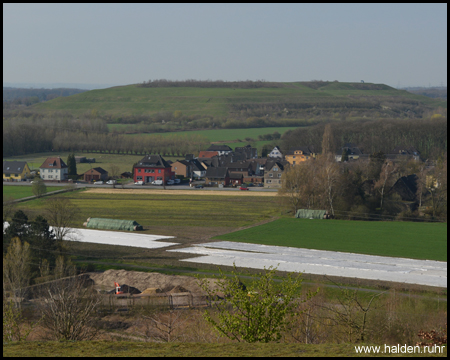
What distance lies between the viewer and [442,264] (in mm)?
→ 33000

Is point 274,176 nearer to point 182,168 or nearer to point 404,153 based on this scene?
point 182,168

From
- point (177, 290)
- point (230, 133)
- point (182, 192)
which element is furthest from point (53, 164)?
point (230, 133)

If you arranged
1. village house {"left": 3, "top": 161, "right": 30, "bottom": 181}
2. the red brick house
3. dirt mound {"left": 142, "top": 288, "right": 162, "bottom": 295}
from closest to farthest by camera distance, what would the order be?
dirt mound {"left": 142, "top": 288, "right": 162, "bottom": 295} < the red brick house < village house {"left": 3, "top": 161, "right": 30, "bottom": 181}

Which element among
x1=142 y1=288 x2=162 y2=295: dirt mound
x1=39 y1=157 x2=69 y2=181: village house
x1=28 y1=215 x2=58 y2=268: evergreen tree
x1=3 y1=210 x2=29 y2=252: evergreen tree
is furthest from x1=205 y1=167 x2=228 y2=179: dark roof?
x1=142 y1=288 x2=162 y2=295: dirt mound

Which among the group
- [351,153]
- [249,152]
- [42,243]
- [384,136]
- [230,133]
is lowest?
[42,243]

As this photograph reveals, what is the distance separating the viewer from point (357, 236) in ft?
136

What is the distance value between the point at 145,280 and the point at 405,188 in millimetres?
35151

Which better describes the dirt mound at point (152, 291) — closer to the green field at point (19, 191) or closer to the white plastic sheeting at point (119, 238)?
the white plastic sheeting at point (119, 238)

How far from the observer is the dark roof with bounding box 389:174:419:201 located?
178 ft

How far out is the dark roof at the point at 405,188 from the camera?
178 ft

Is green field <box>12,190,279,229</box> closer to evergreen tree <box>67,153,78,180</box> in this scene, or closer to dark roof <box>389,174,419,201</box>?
dark roof <box>389,174,419,201</box>

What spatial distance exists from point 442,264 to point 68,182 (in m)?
56.2

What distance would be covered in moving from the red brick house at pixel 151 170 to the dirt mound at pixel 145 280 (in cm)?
4337

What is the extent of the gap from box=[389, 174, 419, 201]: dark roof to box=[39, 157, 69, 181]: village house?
48.1 metres
